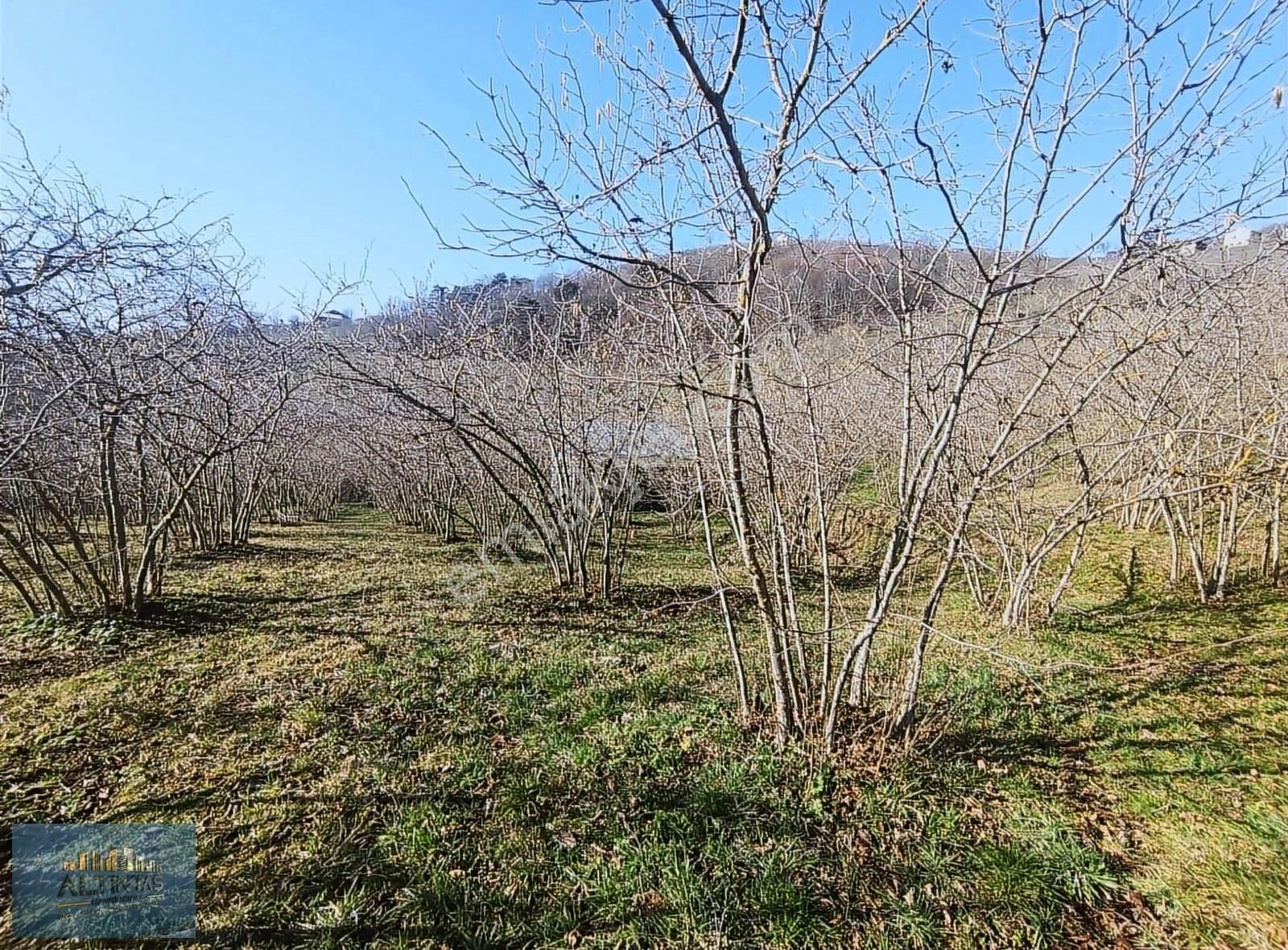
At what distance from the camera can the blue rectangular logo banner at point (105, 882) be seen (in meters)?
1.94

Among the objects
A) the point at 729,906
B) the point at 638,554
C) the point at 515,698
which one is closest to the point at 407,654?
the point at 515,698

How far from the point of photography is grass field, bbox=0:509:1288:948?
1997 mm

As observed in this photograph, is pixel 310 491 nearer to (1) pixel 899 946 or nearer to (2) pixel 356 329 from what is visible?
(2) pixel 356 329

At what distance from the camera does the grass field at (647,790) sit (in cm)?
200

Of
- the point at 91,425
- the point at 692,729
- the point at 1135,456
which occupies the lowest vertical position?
the point at 692,729

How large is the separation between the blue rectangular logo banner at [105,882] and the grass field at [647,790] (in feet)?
0.25

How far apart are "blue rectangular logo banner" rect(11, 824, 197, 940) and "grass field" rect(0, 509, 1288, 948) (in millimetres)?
76

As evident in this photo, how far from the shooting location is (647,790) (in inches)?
104

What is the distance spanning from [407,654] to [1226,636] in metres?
6.29

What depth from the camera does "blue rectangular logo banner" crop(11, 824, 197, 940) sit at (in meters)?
1.94

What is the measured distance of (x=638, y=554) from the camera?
8.62m

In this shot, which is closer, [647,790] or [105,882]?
[105,882]

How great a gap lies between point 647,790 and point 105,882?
6.97 feet

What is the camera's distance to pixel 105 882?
2123mm
